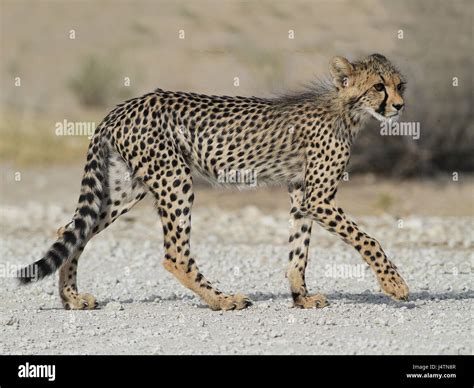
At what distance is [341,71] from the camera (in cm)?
866

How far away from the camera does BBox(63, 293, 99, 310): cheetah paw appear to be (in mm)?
8578

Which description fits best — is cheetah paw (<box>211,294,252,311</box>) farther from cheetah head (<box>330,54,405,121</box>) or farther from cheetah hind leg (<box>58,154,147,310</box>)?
cheetah head (<box>330,54,405,121</box>)

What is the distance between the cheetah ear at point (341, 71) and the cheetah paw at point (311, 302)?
5.21 ft

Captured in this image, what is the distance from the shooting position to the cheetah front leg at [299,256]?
8547mm

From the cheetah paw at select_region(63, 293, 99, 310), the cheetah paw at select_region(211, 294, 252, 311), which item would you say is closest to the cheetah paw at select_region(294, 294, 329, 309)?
the cheetah paw at select_region(211, 294, 252, 311)

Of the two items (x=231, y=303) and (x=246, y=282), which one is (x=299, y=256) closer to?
(x=231, y=303)

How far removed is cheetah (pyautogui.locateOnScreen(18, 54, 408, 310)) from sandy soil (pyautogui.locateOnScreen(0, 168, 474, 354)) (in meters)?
0.42

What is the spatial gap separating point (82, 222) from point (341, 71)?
7.29 ft

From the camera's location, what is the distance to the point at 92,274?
1062cm

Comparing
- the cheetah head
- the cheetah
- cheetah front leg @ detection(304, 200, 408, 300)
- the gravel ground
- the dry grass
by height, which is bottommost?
the gravel ground

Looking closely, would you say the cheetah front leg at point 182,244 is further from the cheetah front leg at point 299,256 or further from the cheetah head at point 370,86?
the cheetah head at point 370,86

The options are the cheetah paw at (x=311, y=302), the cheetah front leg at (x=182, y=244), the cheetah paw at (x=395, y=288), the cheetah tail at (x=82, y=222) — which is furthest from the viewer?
the cheetah paw at (x=311, y=302)

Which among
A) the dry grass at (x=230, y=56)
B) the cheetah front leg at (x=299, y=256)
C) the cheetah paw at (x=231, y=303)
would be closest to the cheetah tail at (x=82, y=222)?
the cheetah paw at (x=231, y=303)

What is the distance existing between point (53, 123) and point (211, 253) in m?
9.54
